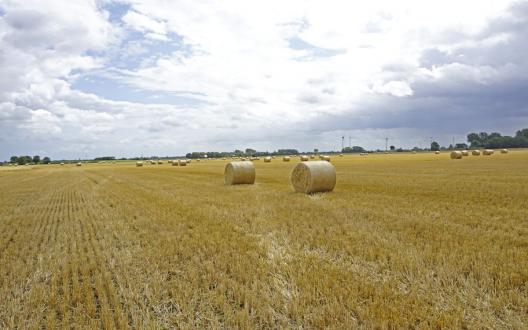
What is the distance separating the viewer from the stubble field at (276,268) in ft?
15.4

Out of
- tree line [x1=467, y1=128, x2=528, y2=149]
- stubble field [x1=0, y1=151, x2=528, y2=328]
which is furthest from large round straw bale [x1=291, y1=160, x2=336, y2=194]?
tree line [x1=467, y1=128, x2=528, y2=149]

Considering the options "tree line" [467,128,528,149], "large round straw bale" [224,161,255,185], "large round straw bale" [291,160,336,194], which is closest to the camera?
"large round straw bale" [291,160,336,194]

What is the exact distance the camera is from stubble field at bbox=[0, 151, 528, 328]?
468 centimetres

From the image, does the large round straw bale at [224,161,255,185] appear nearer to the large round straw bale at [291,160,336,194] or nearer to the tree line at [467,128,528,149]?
the large round straw bale at [291,160,336,194]

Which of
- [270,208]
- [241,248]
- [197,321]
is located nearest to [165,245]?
[241,248]

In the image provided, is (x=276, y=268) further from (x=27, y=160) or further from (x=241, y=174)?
(x=27, y=160)

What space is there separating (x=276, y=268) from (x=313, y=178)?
9805 millimetres

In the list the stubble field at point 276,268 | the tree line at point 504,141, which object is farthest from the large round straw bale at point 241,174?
the tree line at point 504,141

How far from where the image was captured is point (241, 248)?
7555 millimetres

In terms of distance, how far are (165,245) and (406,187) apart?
12357mm

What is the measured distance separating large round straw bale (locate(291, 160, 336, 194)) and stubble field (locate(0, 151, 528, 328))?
3.97m

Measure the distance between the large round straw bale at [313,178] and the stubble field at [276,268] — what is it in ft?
13.0

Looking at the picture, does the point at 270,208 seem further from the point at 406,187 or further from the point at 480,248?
the point at 406,187

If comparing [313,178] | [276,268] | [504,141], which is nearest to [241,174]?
[313,178]
